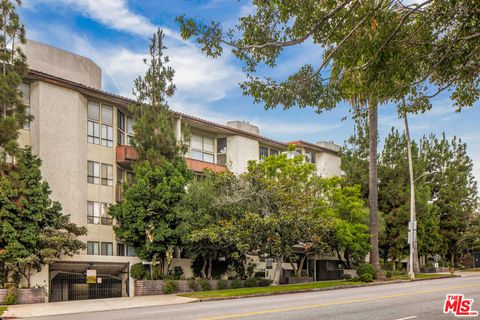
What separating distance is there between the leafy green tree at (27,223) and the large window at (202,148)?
16.1 metres

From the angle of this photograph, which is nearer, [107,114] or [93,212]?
[93,212]

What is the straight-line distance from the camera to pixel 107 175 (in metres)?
38.8

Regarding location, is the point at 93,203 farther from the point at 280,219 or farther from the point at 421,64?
the point at 421,64

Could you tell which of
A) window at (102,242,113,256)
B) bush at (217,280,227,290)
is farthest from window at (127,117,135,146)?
bush at (217,280,227,290)

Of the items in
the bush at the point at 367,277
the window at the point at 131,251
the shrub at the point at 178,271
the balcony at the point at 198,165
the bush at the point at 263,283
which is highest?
the balcony at the point at 198,165

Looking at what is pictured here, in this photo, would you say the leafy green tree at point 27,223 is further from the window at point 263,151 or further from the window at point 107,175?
the window at point 263,151

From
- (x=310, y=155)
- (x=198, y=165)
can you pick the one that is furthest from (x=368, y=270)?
(x=310, y=155)

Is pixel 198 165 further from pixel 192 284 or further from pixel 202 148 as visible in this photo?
pixel 192 284

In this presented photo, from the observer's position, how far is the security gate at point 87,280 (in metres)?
33.2

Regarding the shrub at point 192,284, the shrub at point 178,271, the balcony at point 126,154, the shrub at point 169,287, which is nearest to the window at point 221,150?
the balcony at point 126,154

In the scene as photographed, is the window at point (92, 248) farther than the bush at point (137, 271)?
Yes

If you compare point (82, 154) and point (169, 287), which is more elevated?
point (82, 154)

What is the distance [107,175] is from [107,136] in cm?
254

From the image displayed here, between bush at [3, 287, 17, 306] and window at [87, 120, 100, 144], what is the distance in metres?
12.3
